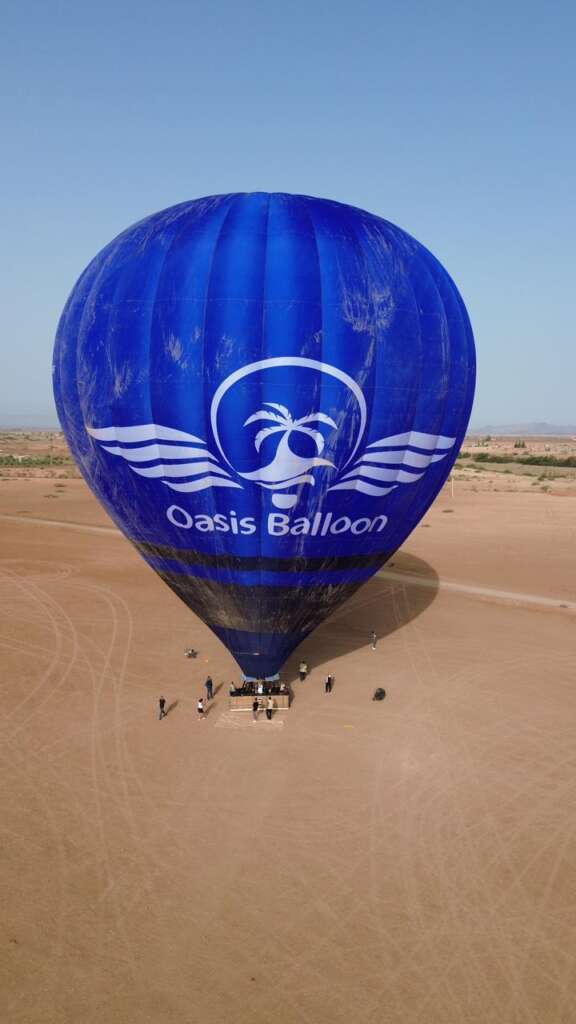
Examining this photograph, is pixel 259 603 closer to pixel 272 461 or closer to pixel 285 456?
pixel 272 461

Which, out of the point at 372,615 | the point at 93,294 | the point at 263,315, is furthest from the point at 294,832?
the point at 372,615

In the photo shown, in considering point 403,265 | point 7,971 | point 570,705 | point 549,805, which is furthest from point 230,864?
point 403,265

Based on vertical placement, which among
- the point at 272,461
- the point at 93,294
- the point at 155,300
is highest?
the point at 93,294

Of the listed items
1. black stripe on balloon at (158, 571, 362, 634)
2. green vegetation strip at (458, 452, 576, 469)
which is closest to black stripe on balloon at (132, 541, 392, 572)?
black stripe on balloon at (158, 571, 362, 634)

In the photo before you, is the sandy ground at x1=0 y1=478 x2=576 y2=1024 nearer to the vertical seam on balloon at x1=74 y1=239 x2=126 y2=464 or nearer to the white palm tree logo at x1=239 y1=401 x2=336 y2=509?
the white palm tree logo at x1=239 y1=401 x2=336 y2=509

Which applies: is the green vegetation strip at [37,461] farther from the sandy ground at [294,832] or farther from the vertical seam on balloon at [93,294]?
the vertical seam on balloon at [93,294]

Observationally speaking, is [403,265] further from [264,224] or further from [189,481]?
[189,481]

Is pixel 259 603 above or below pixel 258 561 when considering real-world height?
below
